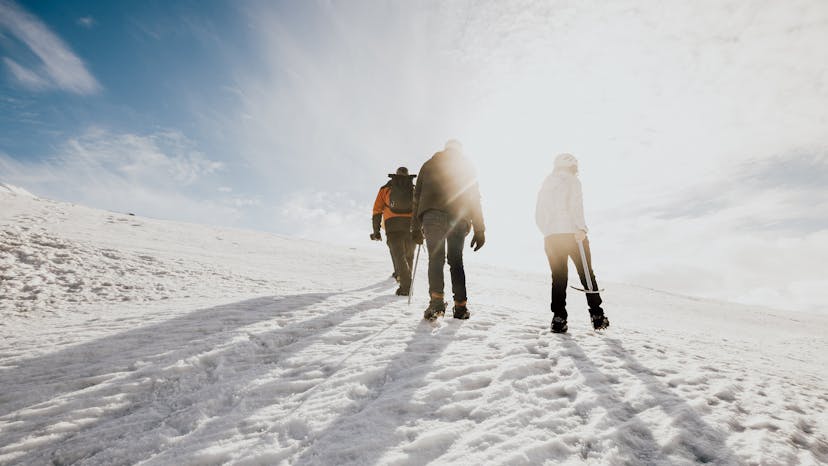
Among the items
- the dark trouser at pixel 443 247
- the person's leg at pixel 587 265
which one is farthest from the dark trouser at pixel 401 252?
the person's leg at pixel 587 265

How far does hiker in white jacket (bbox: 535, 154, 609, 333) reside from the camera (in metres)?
4.96

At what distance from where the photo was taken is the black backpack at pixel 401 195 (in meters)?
7.75

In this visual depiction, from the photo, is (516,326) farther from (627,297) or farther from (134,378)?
(627,297)

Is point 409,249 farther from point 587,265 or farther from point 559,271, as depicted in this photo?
point 587,265

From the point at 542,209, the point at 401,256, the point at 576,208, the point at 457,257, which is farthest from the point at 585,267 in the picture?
the point at 401,256

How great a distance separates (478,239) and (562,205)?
1.28 m

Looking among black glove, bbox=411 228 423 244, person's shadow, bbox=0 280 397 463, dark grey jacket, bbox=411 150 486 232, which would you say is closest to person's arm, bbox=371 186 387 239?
black glove, bbox=411 228 423 244

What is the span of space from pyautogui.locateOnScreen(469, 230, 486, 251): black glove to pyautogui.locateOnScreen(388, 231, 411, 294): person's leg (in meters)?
2.37

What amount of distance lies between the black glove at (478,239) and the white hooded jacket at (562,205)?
840mm

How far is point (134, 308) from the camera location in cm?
592

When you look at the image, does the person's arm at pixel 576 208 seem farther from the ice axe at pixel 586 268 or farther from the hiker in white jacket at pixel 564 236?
the ice axe at pixel 586 268

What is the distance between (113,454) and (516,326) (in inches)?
172

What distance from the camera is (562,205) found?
5008mm

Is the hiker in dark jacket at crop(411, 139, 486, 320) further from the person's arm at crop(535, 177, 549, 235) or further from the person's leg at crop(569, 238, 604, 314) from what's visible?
the person's leg at crop(569, 238, 604, 314)
